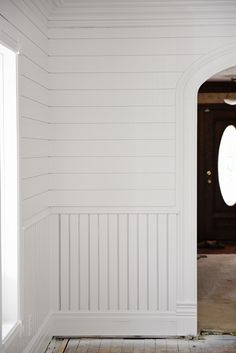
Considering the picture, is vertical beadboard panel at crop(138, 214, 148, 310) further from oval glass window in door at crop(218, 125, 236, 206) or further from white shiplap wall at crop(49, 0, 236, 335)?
oval glass window in door at crop(218, 125, 236, 206)

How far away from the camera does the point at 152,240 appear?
5145 mm

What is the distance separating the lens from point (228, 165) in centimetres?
980

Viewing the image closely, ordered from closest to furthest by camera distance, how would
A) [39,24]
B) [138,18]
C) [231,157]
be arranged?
[39,24] → [138,18] → [231,157]

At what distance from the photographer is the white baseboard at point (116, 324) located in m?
5.14

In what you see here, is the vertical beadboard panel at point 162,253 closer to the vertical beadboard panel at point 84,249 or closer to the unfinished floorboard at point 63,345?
the vertical beadboard panel at point 84,249

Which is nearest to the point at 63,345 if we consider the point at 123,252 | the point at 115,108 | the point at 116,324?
the point at 116,324

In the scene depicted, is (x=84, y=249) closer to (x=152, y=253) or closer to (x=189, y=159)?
(x=152, y=253)

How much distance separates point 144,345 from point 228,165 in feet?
17.5

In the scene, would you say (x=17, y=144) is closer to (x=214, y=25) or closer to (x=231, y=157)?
(x=214, y=25)

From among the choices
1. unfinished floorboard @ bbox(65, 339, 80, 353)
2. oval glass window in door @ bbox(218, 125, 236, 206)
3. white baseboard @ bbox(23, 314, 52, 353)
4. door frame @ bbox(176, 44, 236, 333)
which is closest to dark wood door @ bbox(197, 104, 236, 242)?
oval glass window in door @ bbox(218, 125, 236, 206)

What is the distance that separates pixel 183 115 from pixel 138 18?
2.90 feet

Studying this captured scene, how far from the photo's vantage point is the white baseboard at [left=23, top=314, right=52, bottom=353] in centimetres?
439

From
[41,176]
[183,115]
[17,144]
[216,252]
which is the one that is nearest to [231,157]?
[216,252]

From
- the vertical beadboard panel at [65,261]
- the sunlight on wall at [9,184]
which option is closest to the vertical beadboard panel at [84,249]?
the vertical beadboard panel at [65,261]
